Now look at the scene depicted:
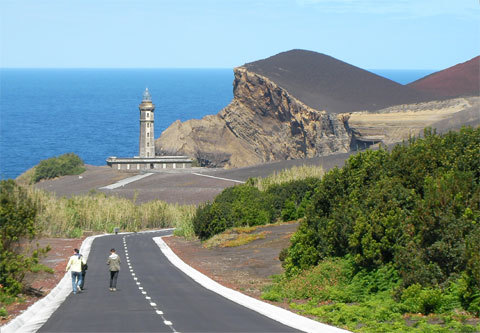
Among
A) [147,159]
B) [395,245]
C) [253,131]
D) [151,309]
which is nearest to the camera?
[151,309]

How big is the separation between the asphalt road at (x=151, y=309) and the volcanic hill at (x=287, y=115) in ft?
302

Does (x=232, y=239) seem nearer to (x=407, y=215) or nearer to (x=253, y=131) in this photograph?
(x=407, y=215)

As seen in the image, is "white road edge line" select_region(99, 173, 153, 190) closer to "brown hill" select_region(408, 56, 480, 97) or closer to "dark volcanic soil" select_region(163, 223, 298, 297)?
"dark volcanic soil" select_region(163, 223, 298, 297)

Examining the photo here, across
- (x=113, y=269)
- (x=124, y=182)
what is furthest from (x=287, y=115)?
(x=113, y=269)

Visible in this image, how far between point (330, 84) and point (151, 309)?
132328mm

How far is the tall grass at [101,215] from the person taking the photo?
52.6m

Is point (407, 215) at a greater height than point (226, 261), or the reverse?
point (407, 215)

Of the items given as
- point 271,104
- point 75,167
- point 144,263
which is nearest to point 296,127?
point 271,104

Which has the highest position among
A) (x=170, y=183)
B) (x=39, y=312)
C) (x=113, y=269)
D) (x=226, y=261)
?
(x=170, y=183)

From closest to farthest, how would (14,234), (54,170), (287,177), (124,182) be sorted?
(14,234), (287,177), (124,182), (54,170)

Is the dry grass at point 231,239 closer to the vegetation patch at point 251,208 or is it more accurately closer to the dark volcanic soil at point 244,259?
the dark volcanic soil at point 244,259

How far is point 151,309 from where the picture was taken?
2027 centimetres

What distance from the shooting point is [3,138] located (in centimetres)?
18600

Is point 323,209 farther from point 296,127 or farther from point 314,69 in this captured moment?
point 314,69
